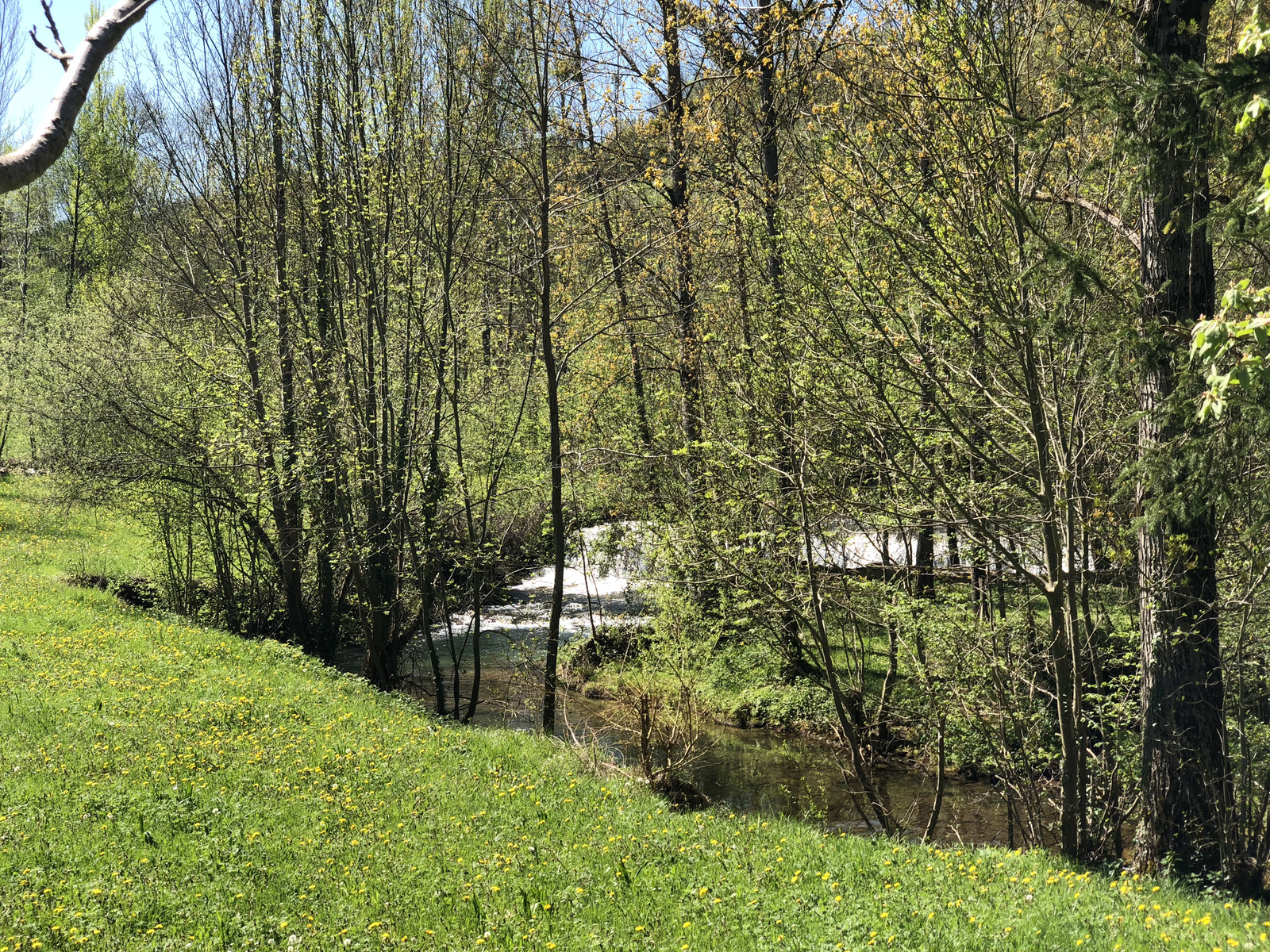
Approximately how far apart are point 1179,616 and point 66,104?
778 centimetres

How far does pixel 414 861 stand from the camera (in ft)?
20.7

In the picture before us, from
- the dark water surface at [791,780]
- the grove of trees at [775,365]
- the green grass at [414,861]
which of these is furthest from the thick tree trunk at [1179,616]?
the dark water surface at [791,780]

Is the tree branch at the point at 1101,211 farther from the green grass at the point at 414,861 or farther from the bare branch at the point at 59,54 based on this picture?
the bare branch at the point at 59,54

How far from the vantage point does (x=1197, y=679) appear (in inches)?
279

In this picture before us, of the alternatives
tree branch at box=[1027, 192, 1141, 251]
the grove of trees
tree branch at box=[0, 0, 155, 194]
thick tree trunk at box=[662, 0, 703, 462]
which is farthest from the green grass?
thick tree trunk at box=[662, 0, 703, 462]

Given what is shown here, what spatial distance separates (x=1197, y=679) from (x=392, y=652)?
1259 centimetres

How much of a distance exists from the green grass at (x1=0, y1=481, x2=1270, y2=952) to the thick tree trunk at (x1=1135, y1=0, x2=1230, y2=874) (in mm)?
897

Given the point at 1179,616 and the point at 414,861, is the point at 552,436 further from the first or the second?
the point at 1179,616

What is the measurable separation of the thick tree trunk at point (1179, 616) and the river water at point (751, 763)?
1.76 metres

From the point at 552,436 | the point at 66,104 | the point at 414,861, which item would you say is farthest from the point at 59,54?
the point at 552,436

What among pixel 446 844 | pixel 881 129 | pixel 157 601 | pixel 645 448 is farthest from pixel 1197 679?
pixel 157 601

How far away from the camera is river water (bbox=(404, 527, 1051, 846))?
1108cm

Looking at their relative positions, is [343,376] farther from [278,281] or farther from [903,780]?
[903,780]

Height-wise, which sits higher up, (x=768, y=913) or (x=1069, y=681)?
(x=1069, y=681)
